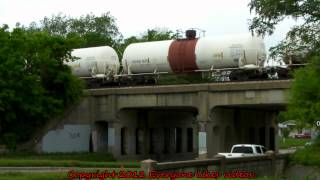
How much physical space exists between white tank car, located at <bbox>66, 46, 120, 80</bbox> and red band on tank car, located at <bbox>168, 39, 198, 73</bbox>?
5.85 metres

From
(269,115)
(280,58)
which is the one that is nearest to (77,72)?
(269,115)

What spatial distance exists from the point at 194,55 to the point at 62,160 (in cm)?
1268

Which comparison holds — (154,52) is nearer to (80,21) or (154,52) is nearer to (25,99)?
(25,99)

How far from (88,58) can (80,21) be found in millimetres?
36632

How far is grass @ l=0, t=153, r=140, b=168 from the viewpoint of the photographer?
33250mm

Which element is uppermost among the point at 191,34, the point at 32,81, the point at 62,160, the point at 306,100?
the point at 191,34

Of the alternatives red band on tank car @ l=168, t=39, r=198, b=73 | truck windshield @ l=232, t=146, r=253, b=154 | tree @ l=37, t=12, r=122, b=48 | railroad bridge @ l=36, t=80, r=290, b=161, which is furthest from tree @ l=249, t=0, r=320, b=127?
tree @ l=37, t=12, r=122, b=48

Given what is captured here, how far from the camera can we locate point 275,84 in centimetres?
4041

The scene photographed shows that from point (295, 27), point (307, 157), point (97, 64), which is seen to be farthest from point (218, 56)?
point (295, 27)

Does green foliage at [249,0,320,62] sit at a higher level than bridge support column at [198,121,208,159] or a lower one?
higher

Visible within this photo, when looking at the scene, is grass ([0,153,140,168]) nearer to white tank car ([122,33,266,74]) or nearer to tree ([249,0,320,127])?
white tank car ([122,33,266,74])

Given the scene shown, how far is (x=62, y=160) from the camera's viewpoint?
3775 cm

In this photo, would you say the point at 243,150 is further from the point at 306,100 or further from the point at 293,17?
the point at 293,17

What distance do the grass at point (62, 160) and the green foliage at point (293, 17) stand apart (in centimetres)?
1547
